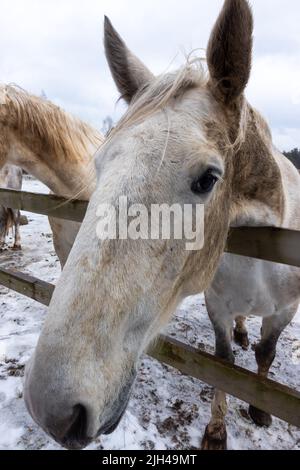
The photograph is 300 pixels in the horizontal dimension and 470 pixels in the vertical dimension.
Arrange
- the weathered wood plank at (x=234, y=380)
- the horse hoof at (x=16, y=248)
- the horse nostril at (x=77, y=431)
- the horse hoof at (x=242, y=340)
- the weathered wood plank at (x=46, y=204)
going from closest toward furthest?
the horse nostril at (x=77, y=431)
the weathered wood plank at (x=234, y=380)
the weathered wood plank at (x=46, y=204)
the horse hoof at (x=242, y=340)
the horse hoof at (x=16, y=248)

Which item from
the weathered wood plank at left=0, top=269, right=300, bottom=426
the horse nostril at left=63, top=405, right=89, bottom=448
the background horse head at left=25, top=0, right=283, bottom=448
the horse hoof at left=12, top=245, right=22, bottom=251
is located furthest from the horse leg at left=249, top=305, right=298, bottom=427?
the horse hoof at left=12, top=245, right=22, bottom=251

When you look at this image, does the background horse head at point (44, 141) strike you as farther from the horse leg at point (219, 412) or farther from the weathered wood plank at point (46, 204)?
the horse leg at point (219, 412)

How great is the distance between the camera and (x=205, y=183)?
1.32 m

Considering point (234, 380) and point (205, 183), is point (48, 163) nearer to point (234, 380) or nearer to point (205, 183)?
point (205, 183)

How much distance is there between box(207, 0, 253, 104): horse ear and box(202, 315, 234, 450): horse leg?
1932 mm

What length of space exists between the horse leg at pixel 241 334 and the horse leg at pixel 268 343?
105 cm

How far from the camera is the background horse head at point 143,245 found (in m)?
0.99

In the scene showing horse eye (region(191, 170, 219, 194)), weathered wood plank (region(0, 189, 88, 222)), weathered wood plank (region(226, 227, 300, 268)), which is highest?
horse eye (region(191, 170, 219, 194))

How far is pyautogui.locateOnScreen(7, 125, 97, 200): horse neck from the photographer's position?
3137 millimetres

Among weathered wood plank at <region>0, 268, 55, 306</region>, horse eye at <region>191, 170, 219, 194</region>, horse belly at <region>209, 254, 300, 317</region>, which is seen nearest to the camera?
horse eye at <region>191, 170, 219, 194</region>

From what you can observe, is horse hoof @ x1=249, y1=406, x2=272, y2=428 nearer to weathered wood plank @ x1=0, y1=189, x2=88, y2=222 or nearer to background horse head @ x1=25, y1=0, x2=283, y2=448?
background horse head @ x1=25, y1=0, x2=283, y2=448

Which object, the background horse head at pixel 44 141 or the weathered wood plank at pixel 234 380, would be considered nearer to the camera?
the weathered wood plank at pixel 234 380

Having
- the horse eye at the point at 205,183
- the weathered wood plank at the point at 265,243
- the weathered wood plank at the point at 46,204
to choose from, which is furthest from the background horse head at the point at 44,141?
the horse eye at the point at 205,183
